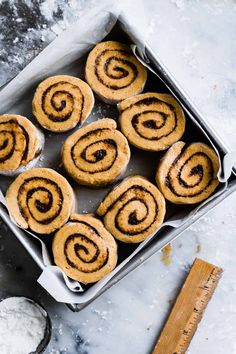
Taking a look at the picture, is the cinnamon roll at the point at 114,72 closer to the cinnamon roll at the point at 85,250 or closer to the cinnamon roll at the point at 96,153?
the cinnamon roll at the point at 96,153

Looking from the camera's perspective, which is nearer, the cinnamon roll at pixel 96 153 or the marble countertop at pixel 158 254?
the cinnamon roll at pixel 96 153

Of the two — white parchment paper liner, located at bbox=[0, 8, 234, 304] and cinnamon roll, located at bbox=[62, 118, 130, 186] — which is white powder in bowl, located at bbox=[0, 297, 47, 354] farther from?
cinnamon roll, located at bbox=[62, 118, 130, 186]

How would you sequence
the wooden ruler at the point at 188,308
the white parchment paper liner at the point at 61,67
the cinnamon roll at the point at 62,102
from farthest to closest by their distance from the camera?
the wooden ruler at the point at 188,308
the cinnamon roll at the point at 62,102
the white parchment paper liner at the point at 61,67

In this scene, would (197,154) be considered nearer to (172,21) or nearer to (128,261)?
(128,261)

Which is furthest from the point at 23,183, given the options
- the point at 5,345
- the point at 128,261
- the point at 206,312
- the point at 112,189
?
the point at 206,312

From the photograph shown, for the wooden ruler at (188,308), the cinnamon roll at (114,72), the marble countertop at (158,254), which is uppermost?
the cinnamon roll at (114,72)

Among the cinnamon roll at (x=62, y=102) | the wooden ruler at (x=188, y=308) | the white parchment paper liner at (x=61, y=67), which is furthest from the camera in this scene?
the wooden ruler at (x=188, y=308)

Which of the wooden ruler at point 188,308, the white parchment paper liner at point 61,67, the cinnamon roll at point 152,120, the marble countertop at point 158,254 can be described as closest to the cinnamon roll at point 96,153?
the cinnamon roll at point 152,120

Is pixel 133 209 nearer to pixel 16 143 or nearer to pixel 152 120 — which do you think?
pixel 152 120
